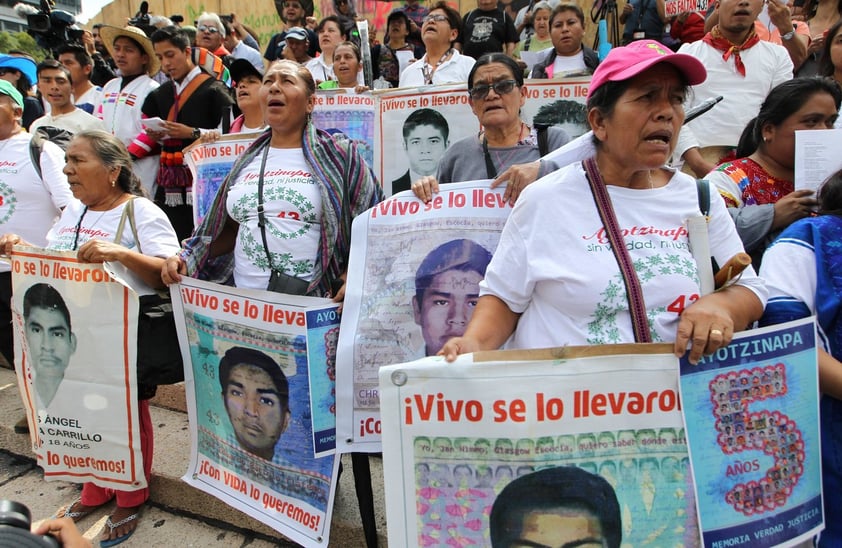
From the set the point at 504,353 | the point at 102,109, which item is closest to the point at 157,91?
the point at 102,109

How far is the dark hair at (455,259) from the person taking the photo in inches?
80.5

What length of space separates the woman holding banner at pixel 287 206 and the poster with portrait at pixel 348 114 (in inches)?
58.8

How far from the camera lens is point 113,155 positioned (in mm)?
2750

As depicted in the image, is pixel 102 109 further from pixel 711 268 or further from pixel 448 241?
pixel 711 268

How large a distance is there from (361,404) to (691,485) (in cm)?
114

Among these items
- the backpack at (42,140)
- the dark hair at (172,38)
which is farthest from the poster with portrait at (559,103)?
the backpack at (42,140)

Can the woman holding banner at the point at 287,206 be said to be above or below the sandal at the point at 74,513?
above

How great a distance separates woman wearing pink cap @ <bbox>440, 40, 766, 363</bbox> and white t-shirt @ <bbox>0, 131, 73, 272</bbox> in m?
2.92

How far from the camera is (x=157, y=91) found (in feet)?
14.8

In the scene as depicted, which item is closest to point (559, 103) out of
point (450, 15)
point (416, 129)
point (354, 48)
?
point (416, 129)

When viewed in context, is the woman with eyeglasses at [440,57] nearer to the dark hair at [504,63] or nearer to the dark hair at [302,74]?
the dark hair at [504,63]

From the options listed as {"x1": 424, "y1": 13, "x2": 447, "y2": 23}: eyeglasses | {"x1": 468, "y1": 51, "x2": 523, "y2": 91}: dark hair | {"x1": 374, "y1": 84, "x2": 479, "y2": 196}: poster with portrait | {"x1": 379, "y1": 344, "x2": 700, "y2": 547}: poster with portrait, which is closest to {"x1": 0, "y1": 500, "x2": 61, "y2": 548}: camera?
{"x1": 379, "y1": 344, "x2": 700, "y2": 547}: poster with portrait

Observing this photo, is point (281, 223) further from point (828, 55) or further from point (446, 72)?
point (828, 55)

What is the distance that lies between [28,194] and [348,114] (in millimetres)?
1966
